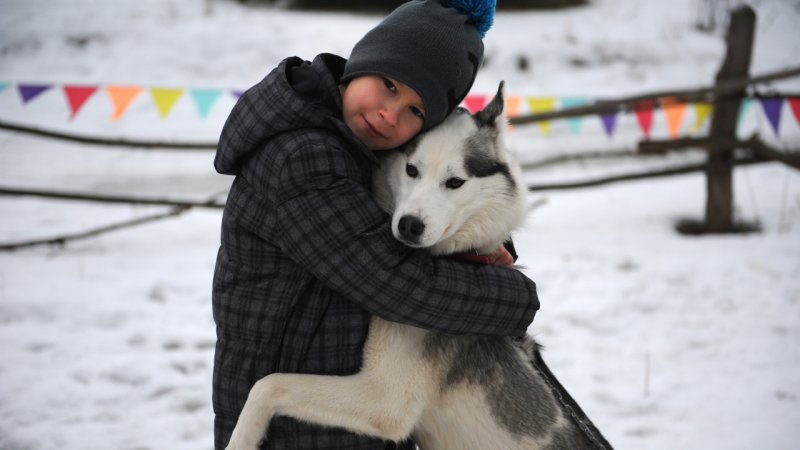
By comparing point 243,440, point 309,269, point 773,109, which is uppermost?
point 309,269

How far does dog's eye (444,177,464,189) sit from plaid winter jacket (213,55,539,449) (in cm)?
34

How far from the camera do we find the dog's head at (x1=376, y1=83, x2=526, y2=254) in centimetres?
205

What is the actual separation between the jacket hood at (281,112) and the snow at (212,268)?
50.7 inches

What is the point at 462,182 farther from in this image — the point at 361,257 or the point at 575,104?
the point at 575,104

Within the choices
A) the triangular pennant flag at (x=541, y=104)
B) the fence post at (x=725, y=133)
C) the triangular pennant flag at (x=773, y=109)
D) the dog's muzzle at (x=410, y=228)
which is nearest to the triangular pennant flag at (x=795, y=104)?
the triangular pennant flag at (x=773, y=109)

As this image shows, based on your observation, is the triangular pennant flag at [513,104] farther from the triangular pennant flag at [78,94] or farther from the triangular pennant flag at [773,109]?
the triangular pennant flag at [78,94]

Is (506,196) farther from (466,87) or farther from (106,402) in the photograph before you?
(106,402)

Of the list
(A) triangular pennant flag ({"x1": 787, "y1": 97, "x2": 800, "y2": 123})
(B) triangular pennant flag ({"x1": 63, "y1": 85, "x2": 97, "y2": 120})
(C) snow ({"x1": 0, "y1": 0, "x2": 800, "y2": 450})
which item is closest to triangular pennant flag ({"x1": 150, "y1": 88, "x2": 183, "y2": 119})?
(B) triangular pennant flag ({"x1": 63, "y1": 85, "x2": 97, "y2": 120})

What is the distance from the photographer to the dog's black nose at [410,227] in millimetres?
1798

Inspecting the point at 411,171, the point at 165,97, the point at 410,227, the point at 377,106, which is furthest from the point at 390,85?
the point at 165,97

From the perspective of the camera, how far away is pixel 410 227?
1.81m

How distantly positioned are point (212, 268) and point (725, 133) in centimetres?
526

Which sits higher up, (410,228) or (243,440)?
(410,228)

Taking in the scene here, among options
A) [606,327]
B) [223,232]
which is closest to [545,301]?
[606,327]
